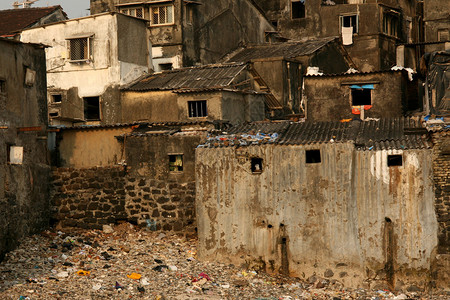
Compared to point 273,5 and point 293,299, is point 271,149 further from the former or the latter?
point 273,5

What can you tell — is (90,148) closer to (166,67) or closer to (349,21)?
(166,67)

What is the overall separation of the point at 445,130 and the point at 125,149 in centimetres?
1023

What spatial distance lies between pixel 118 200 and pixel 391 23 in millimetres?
25379

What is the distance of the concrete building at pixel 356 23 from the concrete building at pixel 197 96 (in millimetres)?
13478

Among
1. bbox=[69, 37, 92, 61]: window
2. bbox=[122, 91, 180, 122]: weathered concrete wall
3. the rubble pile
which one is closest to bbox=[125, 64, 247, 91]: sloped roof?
bbox=[122, 91, 180, 122]: weathered concrete wall

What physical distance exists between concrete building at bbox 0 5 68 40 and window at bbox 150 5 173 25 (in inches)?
219

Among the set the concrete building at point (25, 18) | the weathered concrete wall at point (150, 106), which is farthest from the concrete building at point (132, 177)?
the concrete building at point (25, 18)

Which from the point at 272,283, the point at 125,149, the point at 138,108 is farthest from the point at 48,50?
the point at 272,283

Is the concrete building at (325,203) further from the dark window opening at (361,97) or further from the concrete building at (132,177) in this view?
the dark window opening at (361,97)

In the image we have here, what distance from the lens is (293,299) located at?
66.4 feet

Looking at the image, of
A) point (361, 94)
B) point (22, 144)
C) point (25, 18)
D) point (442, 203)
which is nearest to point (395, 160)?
point (442, 203)

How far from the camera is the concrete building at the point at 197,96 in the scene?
1130 inches

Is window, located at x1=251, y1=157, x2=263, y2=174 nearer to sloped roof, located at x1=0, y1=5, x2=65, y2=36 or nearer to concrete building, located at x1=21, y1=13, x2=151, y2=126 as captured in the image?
concrete building, located at x1=21, y1=13, x2=151, y2=126

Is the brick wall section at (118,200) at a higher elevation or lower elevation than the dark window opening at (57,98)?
lower
